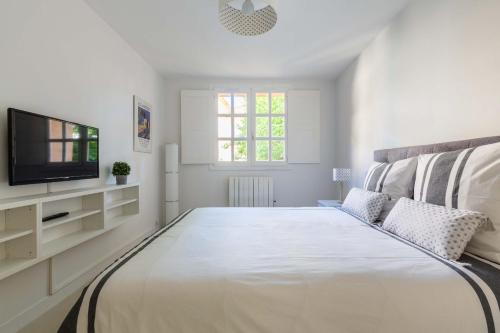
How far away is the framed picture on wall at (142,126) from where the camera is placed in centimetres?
334

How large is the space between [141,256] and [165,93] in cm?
377

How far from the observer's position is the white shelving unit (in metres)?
1.48

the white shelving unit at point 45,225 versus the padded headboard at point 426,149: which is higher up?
the padded headboard at point 426,149

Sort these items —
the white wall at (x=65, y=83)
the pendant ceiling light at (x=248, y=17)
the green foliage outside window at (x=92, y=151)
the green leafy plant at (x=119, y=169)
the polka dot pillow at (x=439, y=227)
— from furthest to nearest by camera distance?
the green leafy plant at (x=119, y=169) → the green foliage outside window at (x=92, y=151) → the pendant ceiling light at (x=248, y=17) → the white wall at (x=65, y=83) → the polka dot pillow at (x=439, y=227)

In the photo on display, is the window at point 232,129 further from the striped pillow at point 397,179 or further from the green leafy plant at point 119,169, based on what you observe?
the striped pillow at point 397,179

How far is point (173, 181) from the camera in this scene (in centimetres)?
408

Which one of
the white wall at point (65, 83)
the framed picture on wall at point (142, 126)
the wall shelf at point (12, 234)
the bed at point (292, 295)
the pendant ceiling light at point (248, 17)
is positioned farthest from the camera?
the framed picture on wall at point (142, 126)

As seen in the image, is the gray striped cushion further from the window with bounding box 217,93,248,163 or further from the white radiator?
the window with bounding box 217,93,248,163

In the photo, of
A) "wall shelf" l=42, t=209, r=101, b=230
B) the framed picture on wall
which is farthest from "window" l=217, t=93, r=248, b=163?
"wall shelf" l=42, t=209, r=101, b=230

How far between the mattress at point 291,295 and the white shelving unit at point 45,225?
0.84 metres

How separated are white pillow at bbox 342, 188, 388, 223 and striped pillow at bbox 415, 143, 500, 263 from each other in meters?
0.34

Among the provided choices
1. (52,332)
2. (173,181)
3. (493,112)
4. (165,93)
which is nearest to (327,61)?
(493,112)

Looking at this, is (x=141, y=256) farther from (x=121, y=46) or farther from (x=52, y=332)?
(x=121, y=46)

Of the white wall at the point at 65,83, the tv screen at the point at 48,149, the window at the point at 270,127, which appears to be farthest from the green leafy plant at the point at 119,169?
the window at the point at 270,127
